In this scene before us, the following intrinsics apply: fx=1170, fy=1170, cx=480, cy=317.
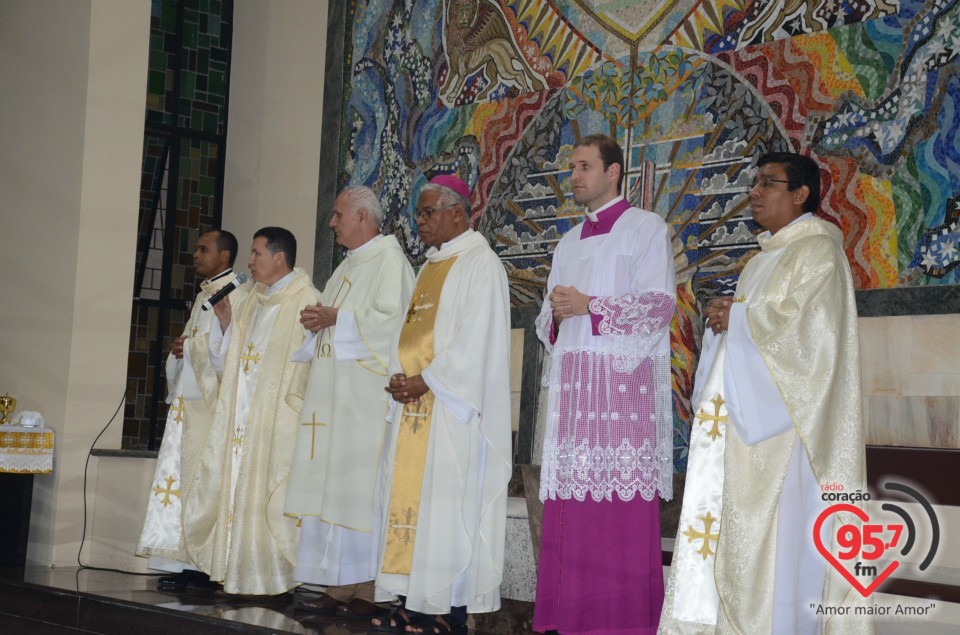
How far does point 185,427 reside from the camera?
710 centimetres

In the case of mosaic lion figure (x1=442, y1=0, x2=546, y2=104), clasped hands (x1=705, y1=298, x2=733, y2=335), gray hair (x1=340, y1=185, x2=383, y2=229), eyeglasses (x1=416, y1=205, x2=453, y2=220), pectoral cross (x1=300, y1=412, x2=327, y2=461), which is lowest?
pectoral cross (x1=300, y1=412, x2=327, y2=461)

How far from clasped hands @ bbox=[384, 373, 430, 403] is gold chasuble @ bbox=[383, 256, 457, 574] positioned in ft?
0.43

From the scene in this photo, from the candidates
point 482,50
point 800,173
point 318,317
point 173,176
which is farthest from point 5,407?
point 800,173

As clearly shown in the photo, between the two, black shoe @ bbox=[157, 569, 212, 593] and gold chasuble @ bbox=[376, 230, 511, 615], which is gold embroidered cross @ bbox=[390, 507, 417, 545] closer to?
gold chasuble @ bbox=[376, 230, 511, 615]

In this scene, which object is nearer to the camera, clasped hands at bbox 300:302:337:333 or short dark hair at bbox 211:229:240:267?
clasped hands at bbox 300:302:337:333

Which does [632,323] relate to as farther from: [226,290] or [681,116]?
[226,290]

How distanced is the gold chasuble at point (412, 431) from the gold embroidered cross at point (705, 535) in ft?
4.34

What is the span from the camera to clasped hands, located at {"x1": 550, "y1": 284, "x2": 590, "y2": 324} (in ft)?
15.8

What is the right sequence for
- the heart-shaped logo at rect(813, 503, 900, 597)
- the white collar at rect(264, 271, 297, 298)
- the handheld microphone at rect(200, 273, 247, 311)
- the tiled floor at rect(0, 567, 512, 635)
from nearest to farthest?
1. the heart-shaped logo at rect(813, 503, 900, 597)
2. the tiled floor at rect(0, 567, 512, 635)
3. the handheld microphone at rect(200, 273, 247, 311)
4. the white collar at rect(264, 271, 297, 298)

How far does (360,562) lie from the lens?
5.74 metres

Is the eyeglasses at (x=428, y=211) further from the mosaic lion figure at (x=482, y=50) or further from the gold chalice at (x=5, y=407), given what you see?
the gold chalice at (x=5, y=407)

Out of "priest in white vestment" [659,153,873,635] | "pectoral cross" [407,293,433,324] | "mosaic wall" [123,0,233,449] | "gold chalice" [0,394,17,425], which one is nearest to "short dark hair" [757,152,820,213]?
"priest in white vestment" [659,153,873,635]

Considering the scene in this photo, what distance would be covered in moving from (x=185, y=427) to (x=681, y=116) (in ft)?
11.3

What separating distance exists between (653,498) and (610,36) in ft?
10.3
